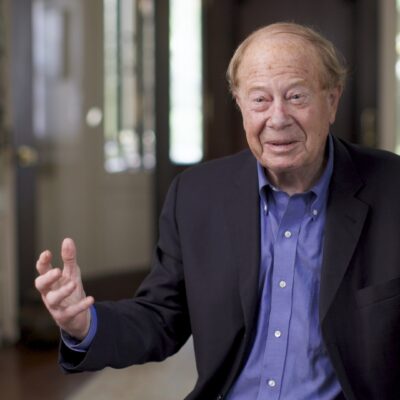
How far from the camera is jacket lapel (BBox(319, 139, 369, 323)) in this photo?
1360 millimetres

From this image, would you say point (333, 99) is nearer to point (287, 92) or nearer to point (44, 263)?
point (287, 92)

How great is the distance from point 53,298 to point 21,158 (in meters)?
2.81

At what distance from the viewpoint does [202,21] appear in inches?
194

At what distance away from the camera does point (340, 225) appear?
1.40 meters

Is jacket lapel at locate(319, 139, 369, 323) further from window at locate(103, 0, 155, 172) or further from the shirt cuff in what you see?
window at locate(103, 0, 155, 172)

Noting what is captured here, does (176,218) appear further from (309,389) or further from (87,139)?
(87,139)

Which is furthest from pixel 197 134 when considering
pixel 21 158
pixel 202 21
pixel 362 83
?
pixel 21 158

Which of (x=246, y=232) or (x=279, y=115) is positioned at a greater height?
(x=279, y=115)

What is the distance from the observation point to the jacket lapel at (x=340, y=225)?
4.46 ft

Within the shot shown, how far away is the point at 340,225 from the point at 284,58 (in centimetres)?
32

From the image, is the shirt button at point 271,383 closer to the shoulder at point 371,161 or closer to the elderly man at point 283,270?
the elderly man at point 283,270

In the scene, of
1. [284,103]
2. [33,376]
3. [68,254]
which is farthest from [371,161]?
[33,376]

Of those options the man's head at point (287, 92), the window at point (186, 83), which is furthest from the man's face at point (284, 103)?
the window at point (186, 83)

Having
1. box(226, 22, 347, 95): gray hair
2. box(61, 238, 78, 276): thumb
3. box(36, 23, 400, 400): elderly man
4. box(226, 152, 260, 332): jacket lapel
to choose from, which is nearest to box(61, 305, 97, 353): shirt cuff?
box(36, 23, 400, 400): elderly man
